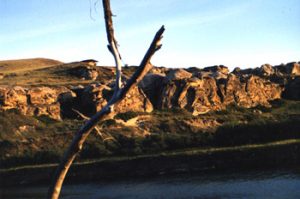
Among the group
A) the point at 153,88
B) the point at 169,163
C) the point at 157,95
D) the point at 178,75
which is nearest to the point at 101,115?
the point at 169,163

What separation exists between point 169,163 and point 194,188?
828 inches

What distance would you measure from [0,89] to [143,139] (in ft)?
91.2

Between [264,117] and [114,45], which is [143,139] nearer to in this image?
[264,117]

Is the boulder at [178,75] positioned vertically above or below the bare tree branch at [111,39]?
below

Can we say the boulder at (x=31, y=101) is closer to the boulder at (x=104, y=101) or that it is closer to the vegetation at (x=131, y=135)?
the vegetation at (x=131, y=135)

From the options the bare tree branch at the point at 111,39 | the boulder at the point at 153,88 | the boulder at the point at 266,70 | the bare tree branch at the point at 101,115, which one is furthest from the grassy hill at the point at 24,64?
the bare tree branch at the point at 101,115

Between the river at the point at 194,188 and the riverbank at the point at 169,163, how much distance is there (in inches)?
185

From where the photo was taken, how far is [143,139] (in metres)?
86.9

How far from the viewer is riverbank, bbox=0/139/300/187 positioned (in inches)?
2852

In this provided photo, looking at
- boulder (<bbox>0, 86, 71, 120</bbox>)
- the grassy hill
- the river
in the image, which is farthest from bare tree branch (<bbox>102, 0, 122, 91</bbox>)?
the grassy hill

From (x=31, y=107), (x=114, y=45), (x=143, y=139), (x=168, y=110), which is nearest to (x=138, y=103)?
(x=168, y=110)

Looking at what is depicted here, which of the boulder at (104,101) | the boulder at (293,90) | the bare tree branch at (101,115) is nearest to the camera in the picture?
the bare tree branch at (101,115)

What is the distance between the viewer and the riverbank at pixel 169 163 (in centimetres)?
7244

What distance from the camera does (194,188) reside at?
180 feet
